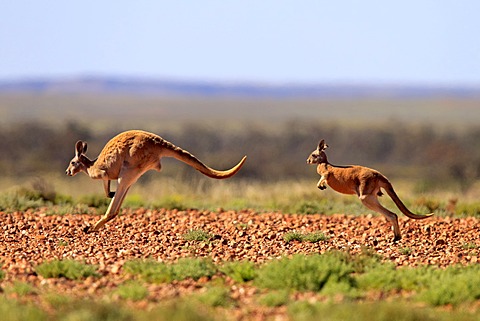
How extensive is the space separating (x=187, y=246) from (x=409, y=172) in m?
38.7

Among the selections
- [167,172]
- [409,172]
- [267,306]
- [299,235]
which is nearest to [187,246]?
[299,235]

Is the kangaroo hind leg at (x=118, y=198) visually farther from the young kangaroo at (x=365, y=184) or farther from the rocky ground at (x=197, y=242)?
the young kangaroo at (x=365, y=184)

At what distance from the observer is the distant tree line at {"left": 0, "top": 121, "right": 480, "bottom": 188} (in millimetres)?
41281

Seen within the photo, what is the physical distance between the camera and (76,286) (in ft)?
29.8

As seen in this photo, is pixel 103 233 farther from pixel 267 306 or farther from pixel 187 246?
pixel 267 306

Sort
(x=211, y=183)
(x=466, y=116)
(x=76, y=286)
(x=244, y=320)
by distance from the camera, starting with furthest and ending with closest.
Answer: (x=466, y=116)
(x=211, y=183)
(x=76, y=286)
(x=244, y=320)

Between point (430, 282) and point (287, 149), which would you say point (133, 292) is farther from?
point (287, 149)

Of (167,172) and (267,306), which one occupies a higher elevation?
(267,306)

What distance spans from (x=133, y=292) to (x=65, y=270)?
134cm

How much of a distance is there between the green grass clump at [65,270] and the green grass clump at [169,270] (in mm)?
433

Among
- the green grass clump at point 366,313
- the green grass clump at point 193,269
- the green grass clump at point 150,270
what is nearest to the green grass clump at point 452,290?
the green grass clump at point 366,313

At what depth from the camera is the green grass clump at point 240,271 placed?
9.48 metres

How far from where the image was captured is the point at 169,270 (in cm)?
955

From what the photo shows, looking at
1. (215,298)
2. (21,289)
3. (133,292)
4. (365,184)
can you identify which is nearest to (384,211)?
(365,184)
